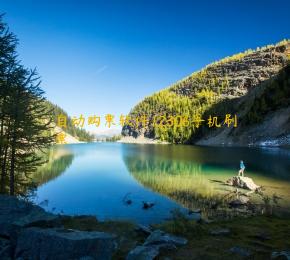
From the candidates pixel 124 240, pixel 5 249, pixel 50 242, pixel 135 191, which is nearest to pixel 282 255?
pixel 124 240

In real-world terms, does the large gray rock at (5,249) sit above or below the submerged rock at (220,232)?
above

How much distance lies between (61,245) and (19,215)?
143 inches

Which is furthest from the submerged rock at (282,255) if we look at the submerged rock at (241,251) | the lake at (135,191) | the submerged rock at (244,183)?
the submerged rock at (244,183)

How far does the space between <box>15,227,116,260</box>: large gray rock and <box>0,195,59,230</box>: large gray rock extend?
930 mm

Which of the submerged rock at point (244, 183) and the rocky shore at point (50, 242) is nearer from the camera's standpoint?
the rocky shore at point (50, 242)

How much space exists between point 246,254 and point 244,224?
6.25 metres

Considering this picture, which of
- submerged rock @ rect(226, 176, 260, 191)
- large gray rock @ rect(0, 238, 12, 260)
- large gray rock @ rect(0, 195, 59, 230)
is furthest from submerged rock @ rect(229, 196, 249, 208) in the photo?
large gray rock @ rect(0, 238, 12, 260)

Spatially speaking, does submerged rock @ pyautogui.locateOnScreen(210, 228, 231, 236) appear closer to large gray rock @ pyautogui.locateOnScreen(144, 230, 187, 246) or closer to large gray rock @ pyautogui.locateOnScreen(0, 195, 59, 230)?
large gray rock @ pyautogui.locateOnScreen(144, 230, 187, 246)

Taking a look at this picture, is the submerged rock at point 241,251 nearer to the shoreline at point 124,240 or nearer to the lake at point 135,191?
the shoreline at point 124,240

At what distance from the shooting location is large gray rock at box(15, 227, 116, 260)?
8406 millimetres

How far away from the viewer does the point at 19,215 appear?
11188 millimetres

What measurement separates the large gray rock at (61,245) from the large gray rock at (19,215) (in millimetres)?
930

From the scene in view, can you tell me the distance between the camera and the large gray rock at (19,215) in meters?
10.0

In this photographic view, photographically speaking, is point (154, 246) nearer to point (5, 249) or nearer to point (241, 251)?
point (241, 251)
